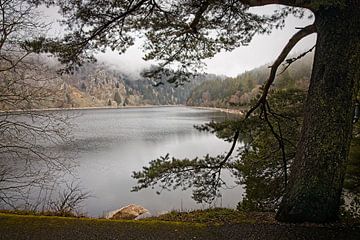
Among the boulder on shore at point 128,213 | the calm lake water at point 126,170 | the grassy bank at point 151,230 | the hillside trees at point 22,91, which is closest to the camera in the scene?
the grassy bank at point 151,230

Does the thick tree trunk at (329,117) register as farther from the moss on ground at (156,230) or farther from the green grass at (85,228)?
the green grass at (85,228)

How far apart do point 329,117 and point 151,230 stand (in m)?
2.08

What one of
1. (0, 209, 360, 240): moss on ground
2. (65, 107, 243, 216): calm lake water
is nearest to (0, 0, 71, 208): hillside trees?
(65, 107, 243, 216): calm lake water

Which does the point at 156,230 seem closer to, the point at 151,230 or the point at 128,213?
the point at 151,230

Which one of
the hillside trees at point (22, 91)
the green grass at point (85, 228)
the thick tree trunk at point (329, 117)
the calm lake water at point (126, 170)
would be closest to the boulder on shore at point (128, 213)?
the calm lake water at point (126, 170)

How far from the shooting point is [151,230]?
2.89 metres

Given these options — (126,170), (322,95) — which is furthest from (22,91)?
(126,170)

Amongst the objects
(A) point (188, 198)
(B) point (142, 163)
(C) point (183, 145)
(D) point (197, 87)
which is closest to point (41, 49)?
(A) point (188, 198)

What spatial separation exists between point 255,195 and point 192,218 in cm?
Result: 254

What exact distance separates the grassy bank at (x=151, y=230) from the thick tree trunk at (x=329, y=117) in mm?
202

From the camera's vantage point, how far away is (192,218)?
346cm

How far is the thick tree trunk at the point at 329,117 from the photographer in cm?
279

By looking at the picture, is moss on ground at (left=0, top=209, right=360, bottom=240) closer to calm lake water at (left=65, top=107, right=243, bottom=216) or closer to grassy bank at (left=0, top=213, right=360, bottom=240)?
grassy bank at (left=0, top=213, right=360, bottom=240)

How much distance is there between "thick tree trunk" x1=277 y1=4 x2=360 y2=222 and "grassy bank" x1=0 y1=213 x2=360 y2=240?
20cm
